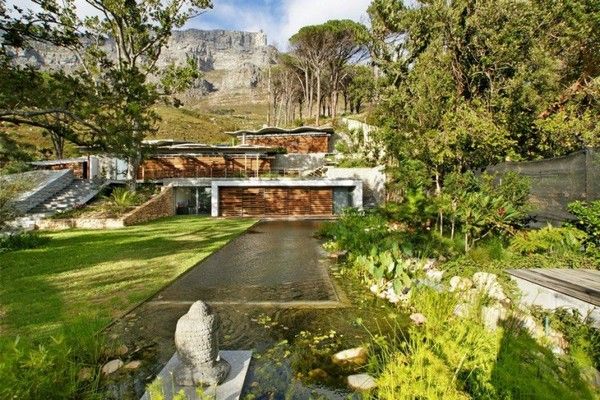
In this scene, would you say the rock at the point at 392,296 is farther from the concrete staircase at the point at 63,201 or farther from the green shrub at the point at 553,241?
the concrete staircase at the point at 63,201

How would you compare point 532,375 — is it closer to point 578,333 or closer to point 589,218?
point 578,333

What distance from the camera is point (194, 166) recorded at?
29.6 metres

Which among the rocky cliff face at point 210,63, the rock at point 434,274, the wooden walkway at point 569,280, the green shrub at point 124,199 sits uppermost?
the rocky cliff face at point 210,63

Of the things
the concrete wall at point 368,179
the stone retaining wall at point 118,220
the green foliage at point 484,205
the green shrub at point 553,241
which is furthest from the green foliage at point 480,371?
the concrete wall at point 368,179

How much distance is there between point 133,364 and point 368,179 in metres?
24.9

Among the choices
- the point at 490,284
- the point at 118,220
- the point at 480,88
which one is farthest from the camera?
the point at 118,220

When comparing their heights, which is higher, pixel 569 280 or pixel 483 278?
pixel 569 280

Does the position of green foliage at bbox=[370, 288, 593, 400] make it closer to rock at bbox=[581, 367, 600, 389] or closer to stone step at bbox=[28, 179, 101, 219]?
rock at bbox=[581, 367, 600, 389]

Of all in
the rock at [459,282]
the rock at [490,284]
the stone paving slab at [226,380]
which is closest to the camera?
the stone paving slab at [226,380]

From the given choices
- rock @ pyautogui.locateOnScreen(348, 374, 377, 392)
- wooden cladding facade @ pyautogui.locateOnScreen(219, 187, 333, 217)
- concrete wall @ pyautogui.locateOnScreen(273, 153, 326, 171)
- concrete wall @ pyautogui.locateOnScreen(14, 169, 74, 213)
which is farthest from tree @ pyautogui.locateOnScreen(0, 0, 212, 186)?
Answer: concrete wall @ pyautogui.locateOnScreen(273, 153, 326, 171)

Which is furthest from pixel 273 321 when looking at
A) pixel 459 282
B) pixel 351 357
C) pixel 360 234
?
pixel 360 234

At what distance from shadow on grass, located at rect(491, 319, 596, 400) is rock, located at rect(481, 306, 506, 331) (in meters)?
0.67

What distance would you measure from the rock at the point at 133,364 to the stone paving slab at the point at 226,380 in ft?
1.71

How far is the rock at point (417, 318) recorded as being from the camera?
5.50 meters
